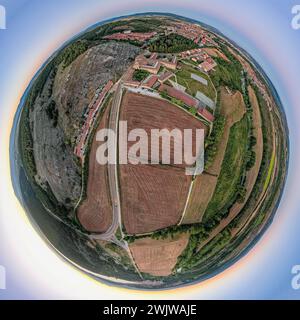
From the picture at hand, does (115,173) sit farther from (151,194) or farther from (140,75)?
(140,75)

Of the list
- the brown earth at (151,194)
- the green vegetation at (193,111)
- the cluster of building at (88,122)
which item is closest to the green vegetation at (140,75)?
the cluster of building at (88,122)

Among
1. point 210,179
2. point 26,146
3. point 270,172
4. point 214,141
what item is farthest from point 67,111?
point 270,172

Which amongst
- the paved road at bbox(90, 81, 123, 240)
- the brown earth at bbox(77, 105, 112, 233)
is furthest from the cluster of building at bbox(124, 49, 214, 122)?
the brown earth at bbox(77, 105, 112, 233)

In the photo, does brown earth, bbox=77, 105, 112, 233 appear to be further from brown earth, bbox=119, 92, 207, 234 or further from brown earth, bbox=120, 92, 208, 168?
brown earth, bbox=120, 92, 208, 168

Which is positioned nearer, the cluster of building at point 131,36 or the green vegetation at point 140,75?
the green vegetation at point 140,75

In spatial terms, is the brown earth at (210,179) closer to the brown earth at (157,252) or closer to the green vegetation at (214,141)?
the green vegetation at (214,141)

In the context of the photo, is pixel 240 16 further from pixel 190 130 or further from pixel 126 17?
pixel 190 130
